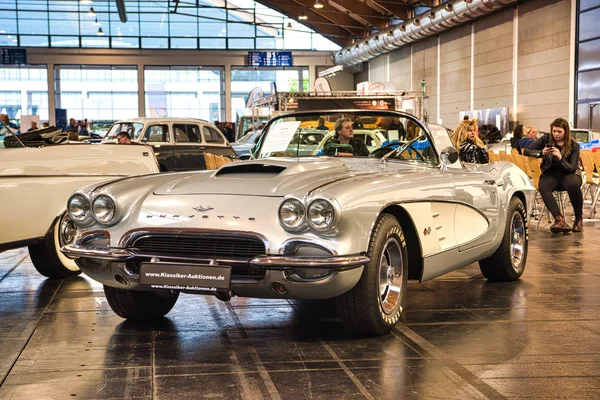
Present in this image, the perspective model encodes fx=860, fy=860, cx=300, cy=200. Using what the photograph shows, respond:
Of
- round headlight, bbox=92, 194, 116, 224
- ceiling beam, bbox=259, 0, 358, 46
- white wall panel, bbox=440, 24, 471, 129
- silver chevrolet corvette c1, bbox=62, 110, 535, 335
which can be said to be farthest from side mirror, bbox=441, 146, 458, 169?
ceiling beam, bbox=259, 0, 358, 46

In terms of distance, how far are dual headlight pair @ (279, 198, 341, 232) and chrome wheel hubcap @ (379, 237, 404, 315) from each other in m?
0.62

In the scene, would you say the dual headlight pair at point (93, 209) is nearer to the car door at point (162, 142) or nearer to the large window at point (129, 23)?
the car door at point (162, 142)

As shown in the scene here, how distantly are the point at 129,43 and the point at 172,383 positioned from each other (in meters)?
45.9

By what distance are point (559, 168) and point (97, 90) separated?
134 feet

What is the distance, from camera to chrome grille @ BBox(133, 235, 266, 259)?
191 inches

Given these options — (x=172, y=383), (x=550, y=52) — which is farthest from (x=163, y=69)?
(x=172, y=383)

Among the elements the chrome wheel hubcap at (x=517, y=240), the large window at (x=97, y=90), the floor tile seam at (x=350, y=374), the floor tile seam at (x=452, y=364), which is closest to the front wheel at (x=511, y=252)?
the chrome wheel hubcap at (x=517, y=240)

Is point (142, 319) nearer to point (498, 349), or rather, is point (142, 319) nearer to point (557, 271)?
point (498, 349)

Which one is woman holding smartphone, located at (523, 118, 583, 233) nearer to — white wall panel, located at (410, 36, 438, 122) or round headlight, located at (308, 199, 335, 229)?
round headlight, located at (308, 199, 335, 229)

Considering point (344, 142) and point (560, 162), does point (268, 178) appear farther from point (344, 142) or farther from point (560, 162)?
point (560, 162)

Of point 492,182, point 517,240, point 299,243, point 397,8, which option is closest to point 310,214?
point 299,243

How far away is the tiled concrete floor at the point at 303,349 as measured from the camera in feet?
13.8

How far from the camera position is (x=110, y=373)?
4.50 m

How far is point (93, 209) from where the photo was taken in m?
5.28
